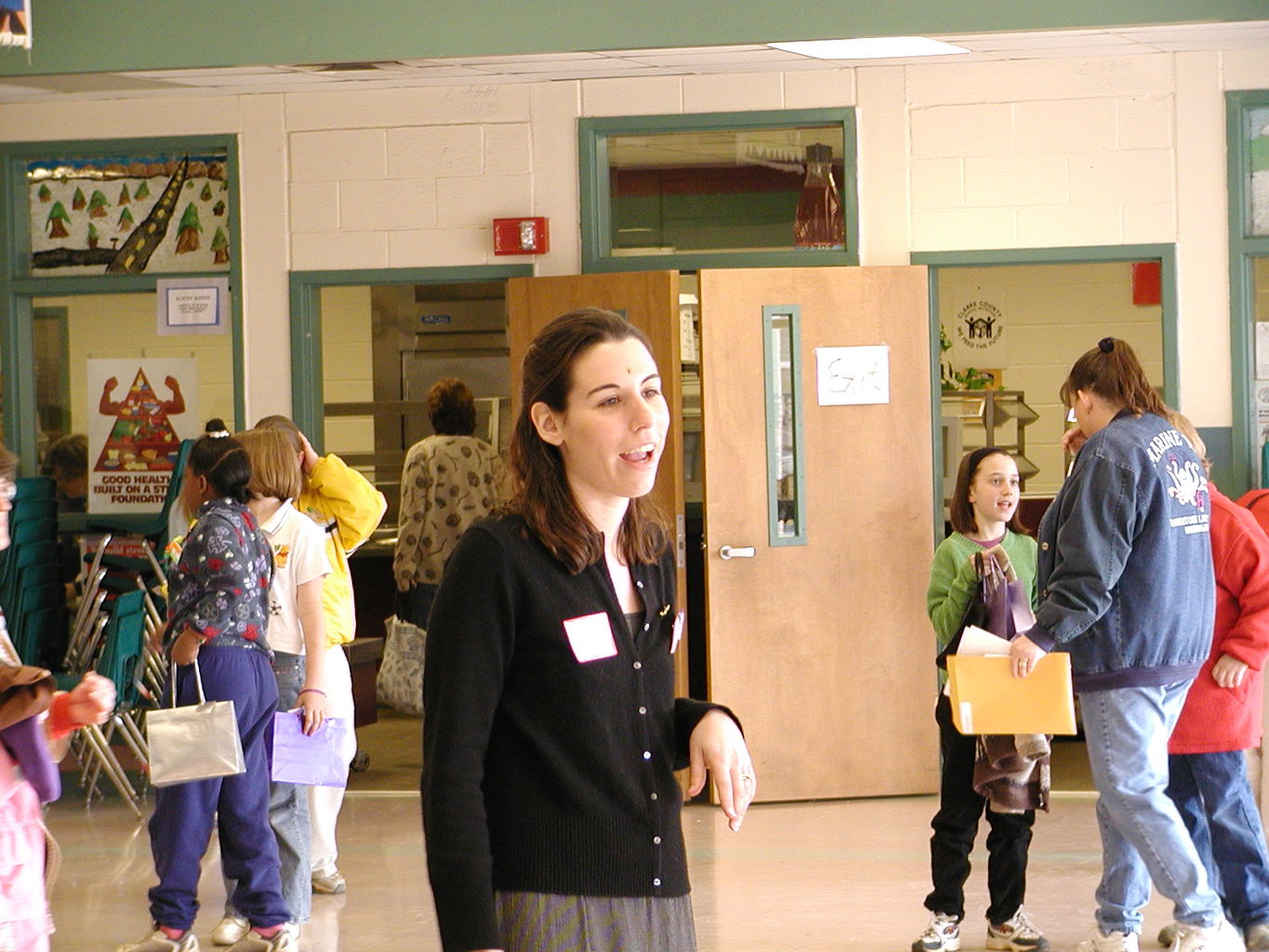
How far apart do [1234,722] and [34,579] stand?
190 inches

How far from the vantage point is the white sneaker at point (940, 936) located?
4.20 metres

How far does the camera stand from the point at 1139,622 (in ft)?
12.5

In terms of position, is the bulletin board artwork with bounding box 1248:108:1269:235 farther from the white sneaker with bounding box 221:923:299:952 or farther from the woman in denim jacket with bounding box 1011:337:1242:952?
the white sneaker with bounding box 221:923:299:952

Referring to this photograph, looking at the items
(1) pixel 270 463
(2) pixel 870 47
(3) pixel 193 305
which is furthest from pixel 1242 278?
(3) pixel 193 305

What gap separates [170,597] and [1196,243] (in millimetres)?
4295

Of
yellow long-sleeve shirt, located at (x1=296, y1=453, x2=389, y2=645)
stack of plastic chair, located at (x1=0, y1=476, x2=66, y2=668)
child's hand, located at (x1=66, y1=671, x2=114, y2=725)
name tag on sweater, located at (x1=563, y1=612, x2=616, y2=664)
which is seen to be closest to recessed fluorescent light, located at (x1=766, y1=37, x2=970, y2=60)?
yellow long-sleeve shirt, located at (x1=296, y1=453, x2=389, y2=645)

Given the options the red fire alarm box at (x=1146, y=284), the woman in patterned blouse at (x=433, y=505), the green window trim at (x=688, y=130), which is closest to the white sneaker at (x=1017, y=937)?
the green window trim at (x=688, y=130)

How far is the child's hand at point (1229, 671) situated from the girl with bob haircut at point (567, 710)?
99.3 inches

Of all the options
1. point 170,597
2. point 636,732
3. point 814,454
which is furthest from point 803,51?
point 636,732

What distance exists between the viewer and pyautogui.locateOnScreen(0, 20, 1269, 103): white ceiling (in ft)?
19.4

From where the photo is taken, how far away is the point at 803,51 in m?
6.01

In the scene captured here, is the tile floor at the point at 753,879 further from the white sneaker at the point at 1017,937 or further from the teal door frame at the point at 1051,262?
the teal door frame at the point at 1051,262

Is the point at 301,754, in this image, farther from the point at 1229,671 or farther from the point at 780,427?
the point at 780,427

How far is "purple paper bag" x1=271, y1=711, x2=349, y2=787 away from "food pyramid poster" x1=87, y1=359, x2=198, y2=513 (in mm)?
2975
